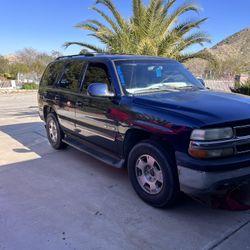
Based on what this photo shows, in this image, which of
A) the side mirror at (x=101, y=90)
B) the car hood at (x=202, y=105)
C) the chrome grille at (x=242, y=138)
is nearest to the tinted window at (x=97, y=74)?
the side mirror at (x=101, y=90)

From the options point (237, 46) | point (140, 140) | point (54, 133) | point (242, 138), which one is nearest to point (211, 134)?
point (242, 138)

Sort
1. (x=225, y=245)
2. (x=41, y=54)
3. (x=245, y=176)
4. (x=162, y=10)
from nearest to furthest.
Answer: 1. (x=225, y=245)
2. (x=245, y=176)
3. (x=162, y=10)
4. (x=41, y=54)

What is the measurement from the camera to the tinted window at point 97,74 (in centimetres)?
440

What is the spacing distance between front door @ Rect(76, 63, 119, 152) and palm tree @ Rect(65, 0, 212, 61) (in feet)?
18.6

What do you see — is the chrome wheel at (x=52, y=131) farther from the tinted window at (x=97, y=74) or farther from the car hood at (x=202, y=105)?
the car hood at (x=202, y=105)

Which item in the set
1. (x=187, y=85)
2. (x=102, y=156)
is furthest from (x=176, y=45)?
(x=102, y=156)

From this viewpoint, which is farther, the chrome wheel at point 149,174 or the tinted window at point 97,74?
the tinted window at point 97,74

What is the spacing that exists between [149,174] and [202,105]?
1.07 m

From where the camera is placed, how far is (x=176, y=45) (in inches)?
433

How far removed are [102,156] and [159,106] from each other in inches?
59.5

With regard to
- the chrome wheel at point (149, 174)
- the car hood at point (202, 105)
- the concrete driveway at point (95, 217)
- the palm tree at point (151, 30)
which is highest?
the palm tree at point (151, 30)

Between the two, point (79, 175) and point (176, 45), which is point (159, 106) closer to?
point (79, 175)

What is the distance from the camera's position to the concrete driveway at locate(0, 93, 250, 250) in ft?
9.70

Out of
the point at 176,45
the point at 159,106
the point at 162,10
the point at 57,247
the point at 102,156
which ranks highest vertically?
the point at 162,10
